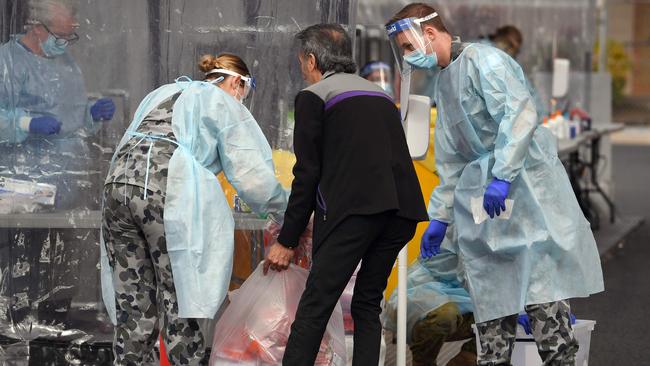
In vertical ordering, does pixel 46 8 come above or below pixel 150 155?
above

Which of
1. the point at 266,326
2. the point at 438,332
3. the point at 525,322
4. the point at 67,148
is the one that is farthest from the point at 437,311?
the point at 67,148

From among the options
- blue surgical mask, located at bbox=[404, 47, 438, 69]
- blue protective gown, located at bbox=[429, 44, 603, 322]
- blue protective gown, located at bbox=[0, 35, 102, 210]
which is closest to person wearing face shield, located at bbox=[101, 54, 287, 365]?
blue surgical mask, located at bbox=[404, 47, 438, 69]

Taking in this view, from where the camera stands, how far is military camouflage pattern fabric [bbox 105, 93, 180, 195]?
4367 mm

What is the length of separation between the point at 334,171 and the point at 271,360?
2.75 feet

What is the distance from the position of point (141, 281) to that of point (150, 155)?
48 centimetres

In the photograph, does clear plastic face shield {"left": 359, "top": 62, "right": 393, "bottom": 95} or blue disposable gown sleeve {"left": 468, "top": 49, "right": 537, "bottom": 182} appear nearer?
blue disposable gown sleeve {"left": 468, "top": 49, "right": 537, "bottom": 182}

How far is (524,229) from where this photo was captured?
→ 15.9ft

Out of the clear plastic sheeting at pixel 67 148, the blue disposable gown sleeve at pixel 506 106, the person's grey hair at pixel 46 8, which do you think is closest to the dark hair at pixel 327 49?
the blue disposable gown sleeve at pixel 506 106

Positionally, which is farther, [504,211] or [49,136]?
[49,136]

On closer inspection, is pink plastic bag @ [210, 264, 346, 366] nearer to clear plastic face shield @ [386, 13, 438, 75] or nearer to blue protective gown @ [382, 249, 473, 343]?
blue protective gown @ [382, 249, 473, 343]

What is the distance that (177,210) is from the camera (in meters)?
4.38

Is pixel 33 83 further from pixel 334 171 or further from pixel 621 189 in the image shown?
pixel 621 189

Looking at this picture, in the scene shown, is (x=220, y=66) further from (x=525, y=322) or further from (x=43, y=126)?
(x=525, y=322)

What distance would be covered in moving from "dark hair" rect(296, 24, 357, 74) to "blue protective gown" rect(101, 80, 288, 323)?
1.19ft
